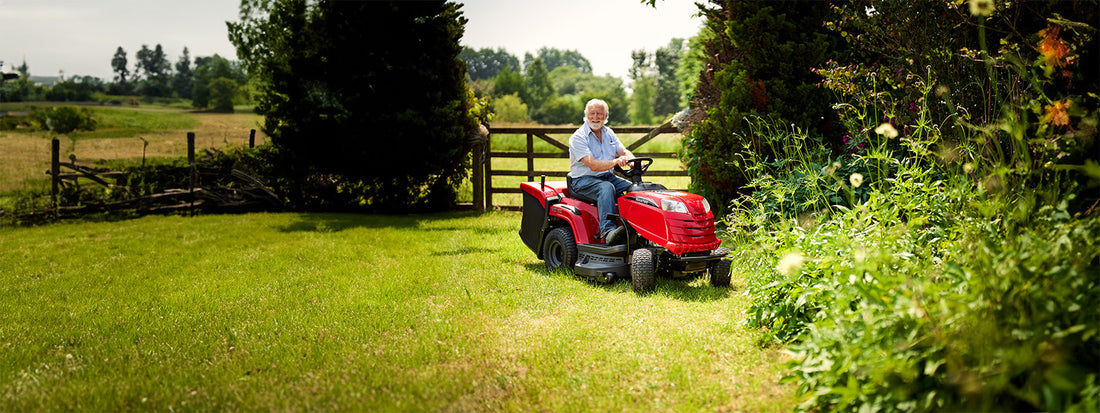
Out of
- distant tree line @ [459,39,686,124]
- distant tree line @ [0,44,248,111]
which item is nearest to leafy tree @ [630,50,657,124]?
distant tree line @ [459,39,686,124]

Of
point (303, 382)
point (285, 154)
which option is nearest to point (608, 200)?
point (303, 382)

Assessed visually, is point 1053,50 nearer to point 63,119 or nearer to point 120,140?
point 120,140

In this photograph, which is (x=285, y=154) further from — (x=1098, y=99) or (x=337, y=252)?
(x=1098, y=99)

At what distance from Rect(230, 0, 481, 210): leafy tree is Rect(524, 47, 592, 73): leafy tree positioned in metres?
113

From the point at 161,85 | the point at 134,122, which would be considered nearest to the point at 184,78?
the point at 161,85

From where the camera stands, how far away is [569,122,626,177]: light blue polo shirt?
20.9ft

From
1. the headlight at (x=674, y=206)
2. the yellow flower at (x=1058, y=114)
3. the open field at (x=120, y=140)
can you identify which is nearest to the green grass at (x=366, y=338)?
the headlight at (x=674, y=206)

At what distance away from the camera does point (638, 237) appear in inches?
244

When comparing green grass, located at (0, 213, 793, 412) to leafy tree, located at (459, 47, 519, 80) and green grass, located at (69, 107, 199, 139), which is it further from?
leafy tree, located at (459, 47, 519, 80)

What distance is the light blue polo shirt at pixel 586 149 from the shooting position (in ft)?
20.9

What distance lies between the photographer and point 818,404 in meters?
3.24

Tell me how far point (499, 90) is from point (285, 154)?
55248 mm

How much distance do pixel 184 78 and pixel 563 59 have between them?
81.7 m

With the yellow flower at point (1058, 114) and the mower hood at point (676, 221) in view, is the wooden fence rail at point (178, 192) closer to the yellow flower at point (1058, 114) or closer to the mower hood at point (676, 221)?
the mower hood at point (676, 221)
